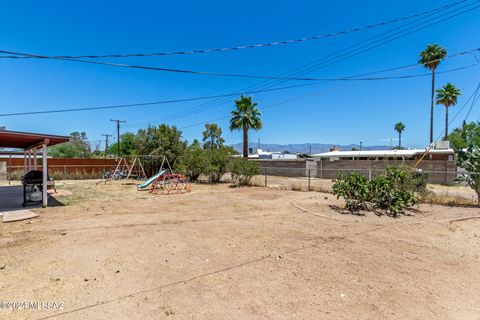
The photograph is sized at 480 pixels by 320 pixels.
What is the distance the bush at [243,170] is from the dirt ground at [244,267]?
9.14m

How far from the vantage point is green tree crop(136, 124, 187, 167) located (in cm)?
2205

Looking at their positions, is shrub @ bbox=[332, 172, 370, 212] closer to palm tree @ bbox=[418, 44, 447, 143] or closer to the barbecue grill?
the barbecue grill

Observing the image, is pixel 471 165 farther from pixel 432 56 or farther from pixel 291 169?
pixel 432 56

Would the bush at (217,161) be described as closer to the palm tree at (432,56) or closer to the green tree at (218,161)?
the green tree at (218,161)

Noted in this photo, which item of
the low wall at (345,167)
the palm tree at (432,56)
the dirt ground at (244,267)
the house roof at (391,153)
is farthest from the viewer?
the palm tree at (432,56)

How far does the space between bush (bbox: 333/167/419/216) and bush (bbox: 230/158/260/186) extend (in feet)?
26.9

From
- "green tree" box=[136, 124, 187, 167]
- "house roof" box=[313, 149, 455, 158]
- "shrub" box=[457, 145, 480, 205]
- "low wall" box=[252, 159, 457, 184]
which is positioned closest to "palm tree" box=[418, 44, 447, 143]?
"house roof" box=[313, 149, 455, 158]

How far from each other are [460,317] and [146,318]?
3.49 m

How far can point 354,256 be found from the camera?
4.86m

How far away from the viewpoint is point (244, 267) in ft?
14.3

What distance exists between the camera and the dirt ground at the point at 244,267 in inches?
126

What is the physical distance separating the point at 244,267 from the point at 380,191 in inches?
254

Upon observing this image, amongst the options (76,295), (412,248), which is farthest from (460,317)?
(76,295)

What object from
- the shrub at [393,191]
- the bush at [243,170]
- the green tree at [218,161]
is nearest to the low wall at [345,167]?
the bush at [243,170]
